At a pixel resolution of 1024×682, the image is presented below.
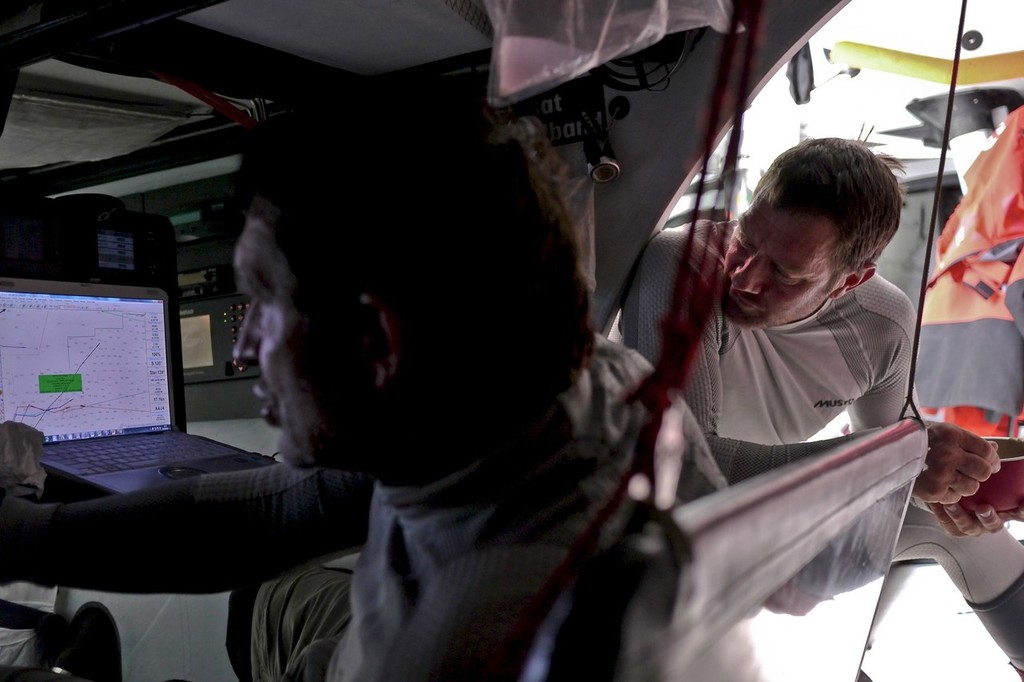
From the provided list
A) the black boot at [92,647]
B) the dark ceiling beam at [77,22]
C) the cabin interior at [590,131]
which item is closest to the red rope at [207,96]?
the cabin interior at [590,131]

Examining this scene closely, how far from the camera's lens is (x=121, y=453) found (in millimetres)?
1388

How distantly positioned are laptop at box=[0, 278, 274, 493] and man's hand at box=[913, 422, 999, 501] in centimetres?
110

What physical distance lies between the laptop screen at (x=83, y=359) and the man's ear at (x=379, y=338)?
3.54 feet

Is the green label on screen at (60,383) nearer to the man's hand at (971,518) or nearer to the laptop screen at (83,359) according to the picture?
the laptop screen at (83,359)

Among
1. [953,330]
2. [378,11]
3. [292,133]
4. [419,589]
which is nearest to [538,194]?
[292,133]

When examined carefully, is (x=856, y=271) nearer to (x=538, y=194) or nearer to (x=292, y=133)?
(x=538, y=194)

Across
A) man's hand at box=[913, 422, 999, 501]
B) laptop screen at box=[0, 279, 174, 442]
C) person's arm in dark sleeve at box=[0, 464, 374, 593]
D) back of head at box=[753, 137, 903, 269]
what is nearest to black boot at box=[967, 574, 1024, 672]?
man's hand at box=[913, 422, 999, 501]

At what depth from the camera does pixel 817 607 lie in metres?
0.68

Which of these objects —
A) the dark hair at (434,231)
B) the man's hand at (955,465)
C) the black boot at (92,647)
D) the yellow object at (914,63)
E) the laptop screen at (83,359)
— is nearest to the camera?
the dark hair at (434,231)

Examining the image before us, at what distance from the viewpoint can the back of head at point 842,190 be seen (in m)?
1.36

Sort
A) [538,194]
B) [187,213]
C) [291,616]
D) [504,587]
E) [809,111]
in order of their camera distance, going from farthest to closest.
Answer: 1. [809,111]
2. [187,213]
3. [291,616]
4. [538,194]
5. [504,587]

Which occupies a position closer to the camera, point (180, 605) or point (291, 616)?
point (291, 616)

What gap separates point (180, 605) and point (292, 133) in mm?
1746

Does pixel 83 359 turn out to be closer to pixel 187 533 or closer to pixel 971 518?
pixel 187 533
